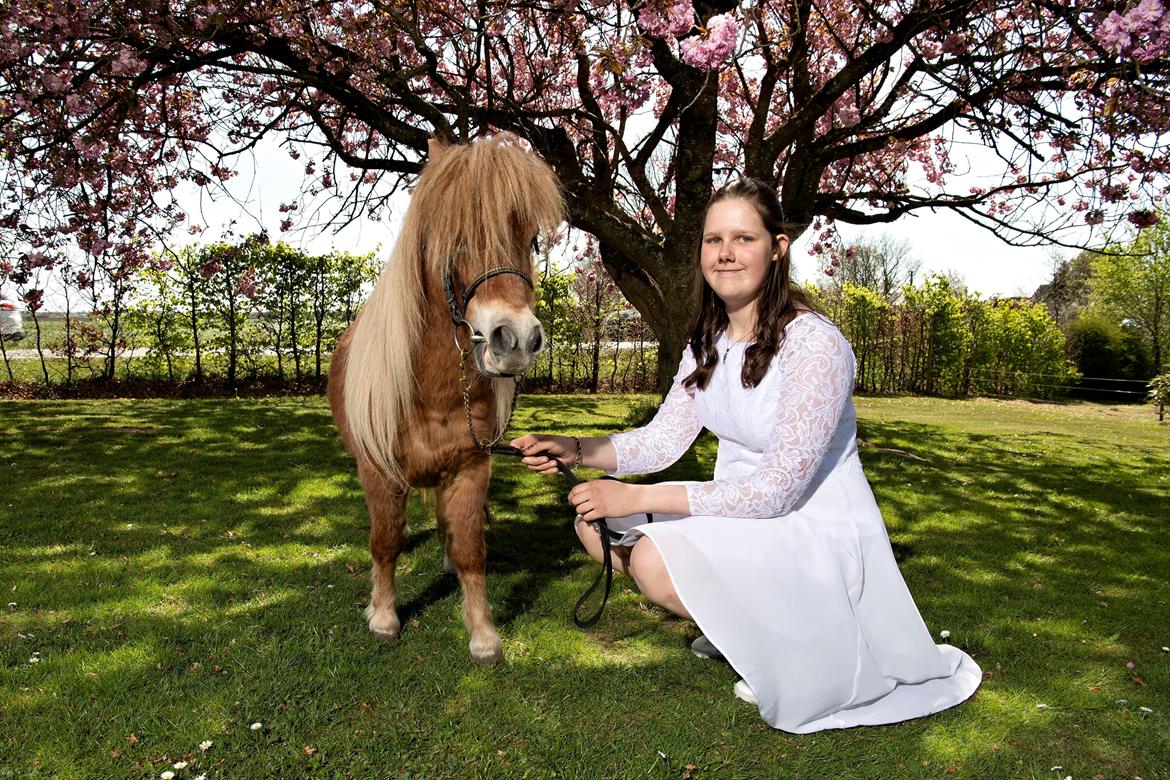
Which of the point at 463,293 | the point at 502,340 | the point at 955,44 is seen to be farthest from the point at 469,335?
the point at 955,44

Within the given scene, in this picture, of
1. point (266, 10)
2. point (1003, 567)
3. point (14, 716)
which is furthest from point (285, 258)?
point (1003, 567)

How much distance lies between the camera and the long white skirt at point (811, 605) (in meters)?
2.39

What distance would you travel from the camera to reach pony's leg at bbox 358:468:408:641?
3.35 m

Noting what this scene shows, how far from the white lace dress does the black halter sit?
939 mm

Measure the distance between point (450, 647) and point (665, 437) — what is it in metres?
1.45

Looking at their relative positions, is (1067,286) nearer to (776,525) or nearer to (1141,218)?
(1141,218)

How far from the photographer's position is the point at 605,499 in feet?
8.02

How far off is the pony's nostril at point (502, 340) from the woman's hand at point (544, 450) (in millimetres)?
396

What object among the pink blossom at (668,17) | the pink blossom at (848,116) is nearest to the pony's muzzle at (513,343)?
the pink blossom at (668,17)

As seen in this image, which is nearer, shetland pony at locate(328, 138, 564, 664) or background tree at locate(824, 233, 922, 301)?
shetland pony at locate(328, 138, 564, 664)

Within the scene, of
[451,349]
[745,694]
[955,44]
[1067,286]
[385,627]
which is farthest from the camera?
[1067,286]

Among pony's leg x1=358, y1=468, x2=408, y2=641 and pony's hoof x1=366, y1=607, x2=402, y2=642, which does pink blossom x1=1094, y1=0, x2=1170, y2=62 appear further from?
pony's hoof x1=366, y1=607, x2=402, y2=642

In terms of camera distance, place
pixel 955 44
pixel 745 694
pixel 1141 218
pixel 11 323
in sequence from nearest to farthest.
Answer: pixel 745 694 < pixel 955 44 < pixel 1141 218 < pixel 11 323

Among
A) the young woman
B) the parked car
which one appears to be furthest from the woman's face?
the parked car
